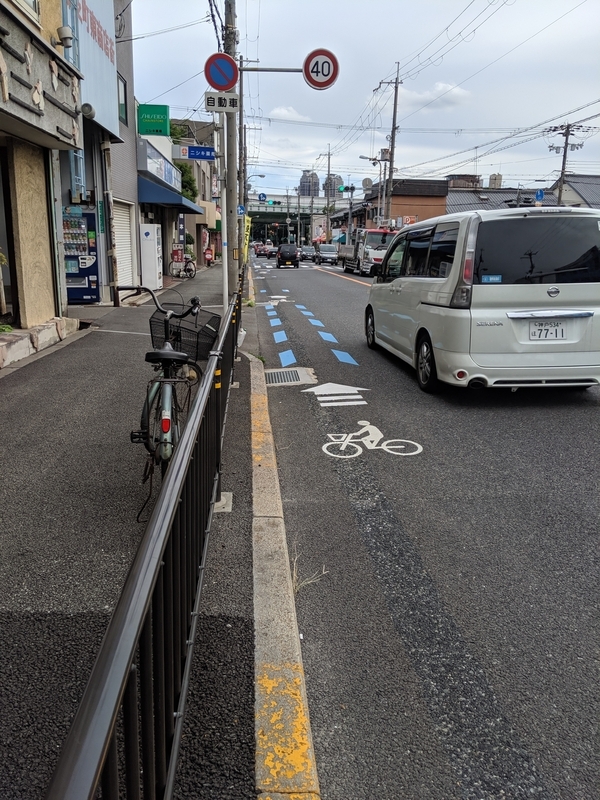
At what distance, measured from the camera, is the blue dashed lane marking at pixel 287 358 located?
9688 millimetres

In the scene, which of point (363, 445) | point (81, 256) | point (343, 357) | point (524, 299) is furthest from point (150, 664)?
point (81, 256)

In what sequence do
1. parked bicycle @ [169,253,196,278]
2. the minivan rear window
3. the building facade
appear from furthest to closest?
1. parked bicycle @ [169,253,196,278]
2. the building facade
3. the minivan rear window

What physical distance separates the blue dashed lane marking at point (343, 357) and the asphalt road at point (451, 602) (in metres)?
3.02

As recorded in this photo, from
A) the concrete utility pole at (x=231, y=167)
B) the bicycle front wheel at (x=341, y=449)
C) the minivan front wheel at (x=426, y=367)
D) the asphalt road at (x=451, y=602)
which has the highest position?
the concrete utility pole at (x=231, y=167)

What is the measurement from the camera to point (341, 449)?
573 cm

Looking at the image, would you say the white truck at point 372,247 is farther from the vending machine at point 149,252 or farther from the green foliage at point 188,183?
the vending machine at point 149,252

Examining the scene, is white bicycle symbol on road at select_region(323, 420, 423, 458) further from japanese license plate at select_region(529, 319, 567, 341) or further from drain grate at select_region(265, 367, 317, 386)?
drain grate at select_region(265, 367, 317, 386)

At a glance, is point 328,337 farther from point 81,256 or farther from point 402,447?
point 81,256

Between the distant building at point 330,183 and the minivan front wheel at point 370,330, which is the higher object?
the distant building at point 330,183

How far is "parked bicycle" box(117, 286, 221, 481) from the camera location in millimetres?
4012

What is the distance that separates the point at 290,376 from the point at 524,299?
10.8ft

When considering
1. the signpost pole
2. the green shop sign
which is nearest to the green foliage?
the green shop sign

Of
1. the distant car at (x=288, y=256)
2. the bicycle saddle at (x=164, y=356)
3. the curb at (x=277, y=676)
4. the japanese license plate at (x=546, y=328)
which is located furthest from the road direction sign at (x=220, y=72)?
the distant car at (x=288, y=256)

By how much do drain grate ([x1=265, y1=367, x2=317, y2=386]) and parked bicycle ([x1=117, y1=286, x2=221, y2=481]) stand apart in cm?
330
